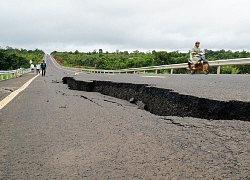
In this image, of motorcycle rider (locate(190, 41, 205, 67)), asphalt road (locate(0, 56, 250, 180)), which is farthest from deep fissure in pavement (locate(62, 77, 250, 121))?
motorcycle rider (locate(190, 41, 205, 67))

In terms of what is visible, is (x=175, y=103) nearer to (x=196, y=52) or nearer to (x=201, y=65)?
(x=196, y=52)

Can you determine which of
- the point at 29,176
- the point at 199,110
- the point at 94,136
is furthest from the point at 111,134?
the point at 199,110

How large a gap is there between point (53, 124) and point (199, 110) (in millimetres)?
1885

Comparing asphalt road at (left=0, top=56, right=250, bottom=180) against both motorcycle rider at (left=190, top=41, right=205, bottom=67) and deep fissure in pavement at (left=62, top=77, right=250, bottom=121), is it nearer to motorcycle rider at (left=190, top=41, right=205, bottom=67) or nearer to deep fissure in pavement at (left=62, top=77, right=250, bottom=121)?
deep fissure in pavement at (left=62, top=77, right=250, bottom=121)

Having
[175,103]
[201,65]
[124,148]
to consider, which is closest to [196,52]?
[201,65]

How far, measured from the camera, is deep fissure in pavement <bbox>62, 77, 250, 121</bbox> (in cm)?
338

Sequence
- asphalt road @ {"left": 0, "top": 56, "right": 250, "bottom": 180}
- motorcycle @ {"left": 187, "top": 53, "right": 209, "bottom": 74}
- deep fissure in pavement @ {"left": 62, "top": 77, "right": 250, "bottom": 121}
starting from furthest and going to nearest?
motorcycle @ {"left": 187, "top": 53, "right": 209, "bottom": 74}
deep fissure in pavement @ {"left": 62, "top": 77, "right": 250, "bottom": 121}
asphalt road @ {"left": 0, "top": 56, "right": 250, "bottom": 180}

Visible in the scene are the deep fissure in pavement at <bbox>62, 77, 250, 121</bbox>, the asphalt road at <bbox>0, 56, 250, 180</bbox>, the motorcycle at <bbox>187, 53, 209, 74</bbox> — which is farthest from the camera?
the motorcycle at <bbox>187, 53, 209, 74</bbox>

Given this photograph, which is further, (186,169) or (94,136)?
(94,136)

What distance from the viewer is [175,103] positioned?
426cm

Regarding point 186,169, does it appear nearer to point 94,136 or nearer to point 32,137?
point 94,136

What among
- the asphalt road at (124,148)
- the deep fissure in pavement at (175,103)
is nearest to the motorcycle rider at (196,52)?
the deep fissure in pavement at (175,103)

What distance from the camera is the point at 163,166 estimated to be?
1940 mm

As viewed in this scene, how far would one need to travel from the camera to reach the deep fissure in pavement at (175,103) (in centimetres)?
338
